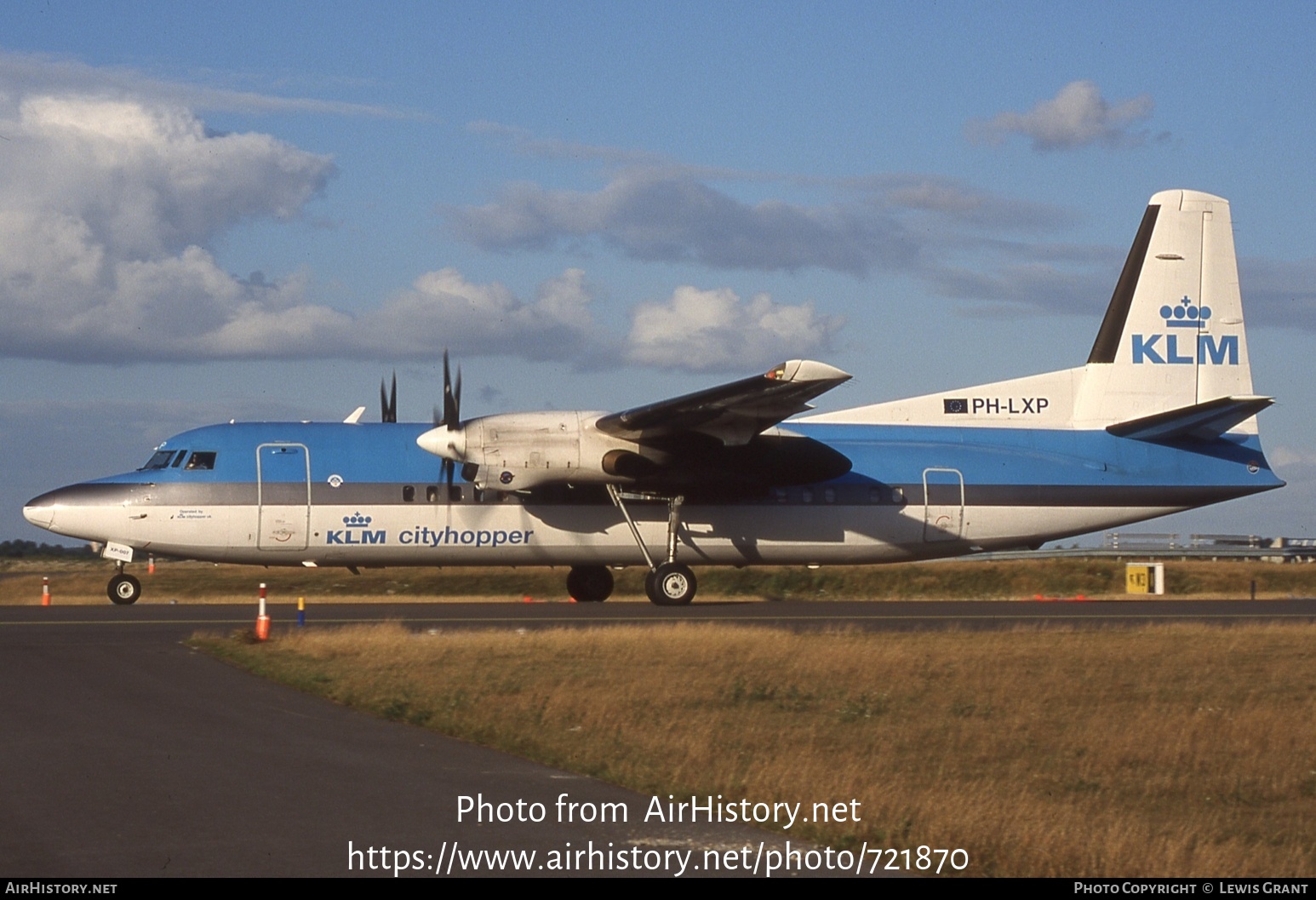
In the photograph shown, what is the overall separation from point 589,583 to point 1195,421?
41.4ft

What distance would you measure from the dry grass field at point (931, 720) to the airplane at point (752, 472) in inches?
220

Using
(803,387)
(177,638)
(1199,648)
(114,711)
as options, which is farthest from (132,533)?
(1199,648)

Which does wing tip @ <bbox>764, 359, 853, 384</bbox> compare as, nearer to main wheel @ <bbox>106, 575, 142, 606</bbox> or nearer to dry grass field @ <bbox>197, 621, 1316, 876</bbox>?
dry grass field @ <bbox>197, 621, 1316, 876</bbox>

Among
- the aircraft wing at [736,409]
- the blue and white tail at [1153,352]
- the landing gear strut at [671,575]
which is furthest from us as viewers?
the blue and white tail at [1153,352]

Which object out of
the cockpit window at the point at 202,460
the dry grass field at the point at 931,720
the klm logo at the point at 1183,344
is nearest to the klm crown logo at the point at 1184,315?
the klm logo at the point at 1183,344

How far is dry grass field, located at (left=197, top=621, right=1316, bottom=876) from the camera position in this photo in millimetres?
8742

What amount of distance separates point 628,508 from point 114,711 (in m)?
15.1

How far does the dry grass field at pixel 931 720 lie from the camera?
874 centimetres

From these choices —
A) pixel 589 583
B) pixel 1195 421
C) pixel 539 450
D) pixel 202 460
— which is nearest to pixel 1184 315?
pixel 1195 421

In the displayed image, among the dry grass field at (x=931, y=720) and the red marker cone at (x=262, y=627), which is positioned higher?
the red marker cone at (x=262, y=627)

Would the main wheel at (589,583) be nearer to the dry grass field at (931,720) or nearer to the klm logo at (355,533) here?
the klm logo at (355,533)

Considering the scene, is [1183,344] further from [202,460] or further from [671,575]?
[202,460]

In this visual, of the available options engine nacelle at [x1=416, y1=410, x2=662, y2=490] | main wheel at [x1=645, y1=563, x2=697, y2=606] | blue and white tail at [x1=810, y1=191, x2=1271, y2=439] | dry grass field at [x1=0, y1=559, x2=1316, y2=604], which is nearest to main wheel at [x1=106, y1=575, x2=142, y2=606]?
engine nacelle at [x1=416, y1=410, x2=662, y2=490]

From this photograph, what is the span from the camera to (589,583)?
94.5 feet
